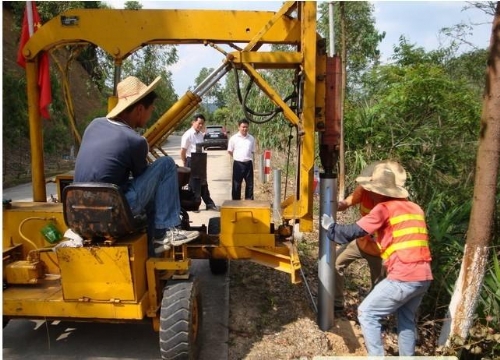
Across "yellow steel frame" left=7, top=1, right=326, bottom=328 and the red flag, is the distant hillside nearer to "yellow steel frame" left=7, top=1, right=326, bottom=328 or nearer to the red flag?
the red flag

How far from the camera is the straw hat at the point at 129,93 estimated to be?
3448 mm

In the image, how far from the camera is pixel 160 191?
350 centimetres

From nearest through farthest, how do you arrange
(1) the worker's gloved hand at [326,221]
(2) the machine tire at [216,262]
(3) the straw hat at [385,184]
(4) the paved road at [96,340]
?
(3) the straw hat at [385,184] → (4) the paved road at [96,340] → (1) the worker's gloved hand at [326,221] → (2) the machine tire at [216,262]

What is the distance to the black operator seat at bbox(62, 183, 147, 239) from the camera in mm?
3150

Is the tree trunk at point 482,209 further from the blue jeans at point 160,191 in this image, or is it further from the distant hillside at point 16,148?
the distant hillside at point 16,148

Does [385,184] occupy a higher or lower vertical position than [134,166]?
lower

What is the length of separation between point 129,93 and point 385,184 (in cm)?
213

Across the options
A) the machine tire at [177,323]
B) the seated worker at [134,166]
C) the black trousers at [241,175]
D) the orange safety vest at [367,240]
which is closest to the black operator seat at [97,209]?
the seated worker at [134,166]

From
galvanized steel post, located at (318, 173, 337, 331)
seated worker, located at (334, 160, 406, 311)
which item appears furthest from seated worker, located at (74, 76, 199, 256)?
seated worker, located at (334, 160, 406, 311)

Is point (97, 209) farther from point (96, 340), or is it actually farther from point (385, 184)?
point (385, 184)

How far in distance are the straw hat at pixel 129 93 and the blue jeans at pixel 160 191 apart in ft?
1.57

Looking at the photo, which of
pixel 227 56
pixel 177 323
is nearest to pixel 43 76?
pixel 227 56

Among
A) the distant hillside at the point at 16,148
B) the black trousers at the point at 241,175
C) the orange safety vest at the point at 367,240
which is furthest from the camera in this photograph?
the distant hillside at the point at 16,148

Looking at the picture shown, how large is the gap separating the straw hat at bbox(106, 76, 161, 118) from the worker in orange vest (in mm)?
1796
